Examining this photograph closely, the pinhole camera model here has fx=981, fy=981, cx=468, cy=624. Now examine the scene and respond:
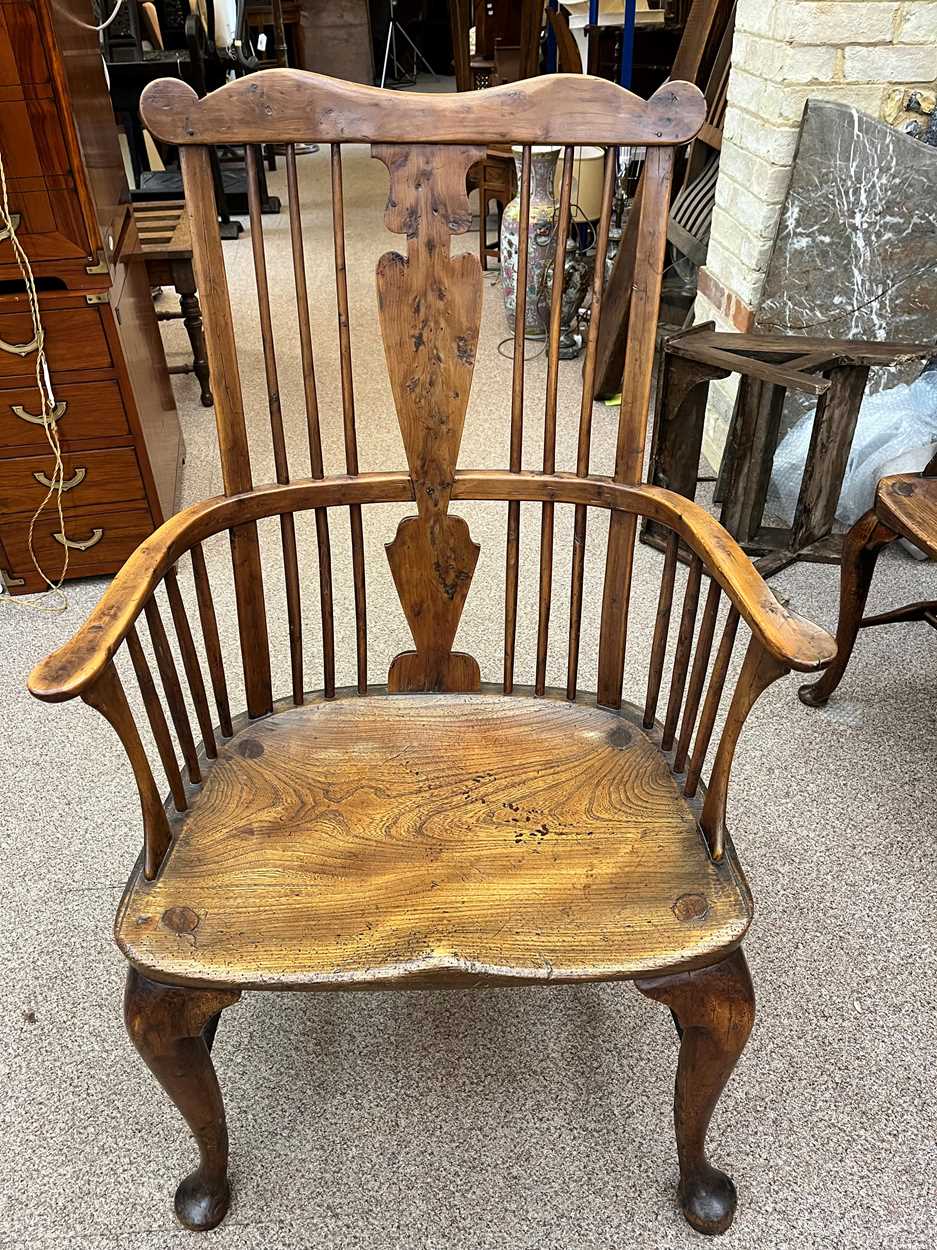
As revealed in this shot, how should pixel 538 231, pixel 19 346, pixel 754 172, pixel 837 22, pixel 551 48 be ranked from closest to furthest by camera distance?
pixel 19 346 → pixel 837 22 → pixel 754 172 → pixel 538 231 → pixel 551 48

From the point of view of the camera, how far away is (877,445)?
2371mm

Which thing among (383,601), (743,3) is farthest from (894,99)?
(383,601)

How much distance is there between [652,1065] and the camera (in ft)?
4.26

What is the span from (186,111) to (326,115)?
0.48ft

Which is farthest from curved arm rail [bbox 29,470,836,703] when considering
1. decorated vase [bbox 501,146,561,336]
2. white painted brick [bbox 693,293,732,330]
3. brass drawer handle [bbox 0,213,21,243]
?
decorated vase [bbox 501,146,561,336]

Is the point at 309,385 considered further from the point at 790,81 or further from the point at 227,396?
the point at 790,81

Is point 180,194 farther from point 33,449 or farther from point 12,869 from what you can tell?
point 12,869

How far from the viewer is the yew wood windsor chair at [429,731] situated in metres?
0.92

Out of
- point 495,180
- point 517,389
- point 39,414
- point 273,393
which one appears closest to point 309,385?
point 273,393

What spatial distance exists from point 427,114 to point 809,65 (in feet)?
4.89

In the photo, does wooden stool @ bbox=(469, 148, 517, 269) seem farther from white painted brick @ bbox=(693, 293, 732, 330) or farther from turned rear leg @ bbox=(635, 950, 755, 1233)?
turned rear leg @ bbox=(635, 950, 755, 1233)

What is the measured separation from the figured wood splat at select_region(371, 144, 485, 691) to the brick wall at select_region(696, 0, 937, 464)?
1.45m

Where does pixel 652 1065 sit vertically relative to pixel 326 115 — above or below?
below

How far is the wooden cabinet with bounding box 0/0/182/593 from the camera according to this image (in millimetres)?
1773
